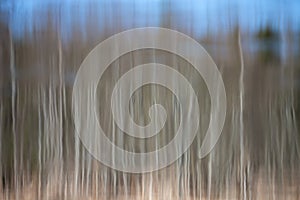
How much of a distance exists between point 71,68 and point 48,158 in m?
A: 0.44

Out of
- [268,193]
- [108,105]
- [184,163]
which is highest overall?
[108,105]

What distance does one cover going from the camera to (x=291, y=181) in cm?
164

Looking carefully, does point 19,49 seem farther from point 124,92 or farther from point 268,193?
point 268,193

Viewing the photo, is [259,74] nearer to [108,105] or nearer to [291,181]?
[291,181]

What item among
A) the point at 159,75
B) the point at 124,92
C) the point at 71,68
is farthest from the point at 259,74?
the point at 71,68

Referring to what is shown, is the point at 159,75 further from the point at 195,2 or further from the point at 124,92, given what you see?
the point at 195,2

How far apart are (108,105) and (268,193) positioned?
840mm

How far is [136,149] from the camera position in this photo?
1.68 m

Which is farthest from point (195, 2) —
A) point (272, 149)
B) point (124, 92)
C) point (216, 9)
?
point (272, 149)

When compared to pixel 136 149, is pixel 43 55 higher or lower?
higher

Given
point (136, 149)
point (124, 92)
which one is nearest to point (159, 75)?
point (124, 92)

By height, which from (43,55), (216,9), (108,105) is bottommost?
(108,105)

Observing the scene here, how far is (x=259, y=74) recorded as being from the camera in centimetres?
164

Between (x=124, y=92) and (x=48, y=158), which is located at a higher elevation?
(x=124, y=92)
